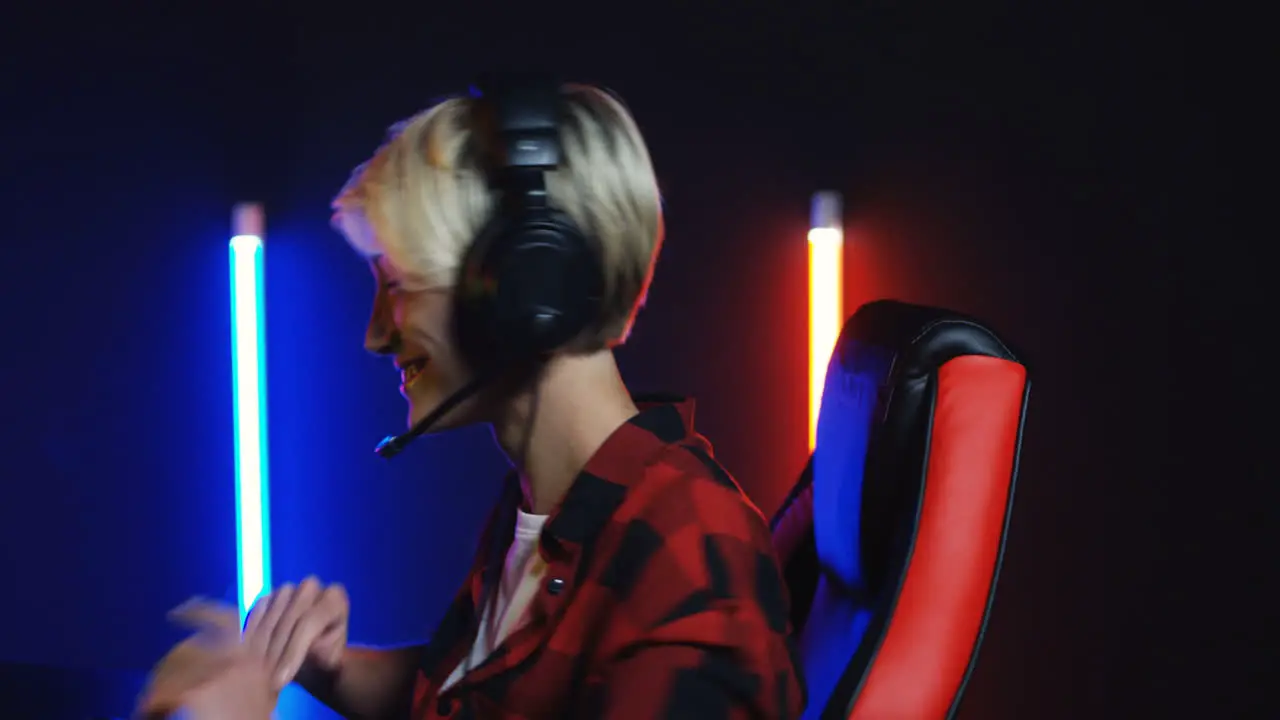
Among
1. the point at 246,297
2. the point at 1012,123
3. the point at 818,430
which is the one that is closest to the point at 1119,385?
the point at 1012,123

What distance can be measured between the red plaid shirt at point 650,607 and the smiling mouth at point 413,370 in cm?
17

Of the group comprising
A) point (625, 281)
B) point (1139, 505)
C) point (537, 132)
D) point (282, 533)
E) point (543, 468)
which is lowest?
point (282, 533)

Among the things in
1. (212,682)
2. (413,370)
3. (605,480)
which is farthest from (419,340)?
(212,682)

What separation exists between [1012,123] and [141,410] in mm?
1782

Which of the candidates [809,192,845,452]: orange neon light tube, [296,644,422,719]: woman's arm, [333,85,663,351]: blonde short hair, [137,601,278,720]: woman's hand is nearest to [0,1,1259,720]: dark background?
[809,192,845,452]: orange neon light tube

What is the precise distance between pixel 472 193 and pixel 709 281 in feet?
4.00

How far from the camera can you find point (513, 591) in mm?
950

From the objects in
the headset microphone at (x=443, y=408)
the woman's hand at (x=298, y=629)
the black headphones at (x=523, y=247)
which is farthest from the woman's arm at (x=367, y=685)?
the black headphones at (x=523, y=247)

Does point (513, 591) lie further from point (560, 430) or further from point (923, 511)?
point (923, 511)

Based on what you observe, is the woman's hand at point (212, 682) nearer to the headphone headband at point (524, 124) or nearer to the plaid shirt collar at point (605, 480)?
the plaid shirt collar at point (605, 480)

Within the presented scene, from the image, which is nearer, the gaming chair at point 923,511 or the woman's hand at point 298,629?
the gaming chair at point 923,511

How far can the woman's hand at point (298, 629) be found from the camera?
0.91 meters

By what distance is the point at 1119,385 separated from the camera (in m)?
1.84

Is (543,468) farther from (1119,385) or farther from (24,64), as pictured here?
(24,64)
